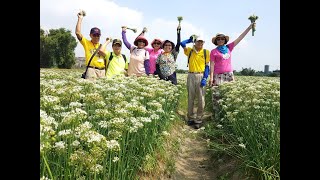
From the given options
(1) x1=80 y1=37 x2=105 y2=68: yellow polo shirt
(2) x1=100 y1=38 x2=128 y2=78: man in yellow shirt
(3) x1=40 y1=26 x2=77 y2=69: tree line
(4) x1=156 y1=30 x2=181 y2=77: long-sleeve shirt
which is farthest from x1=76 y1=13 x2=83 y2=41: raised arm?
(3) x1=40 y1=26 x2=77 y2=69: tree line

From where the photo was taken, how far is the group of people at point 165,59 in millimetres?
8781

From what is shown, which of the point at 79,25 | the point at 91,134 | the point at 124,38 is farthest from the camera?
the point at 124,38

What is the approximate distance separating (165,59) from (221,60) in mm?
1880

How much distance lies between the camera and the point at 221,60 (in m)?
9.62

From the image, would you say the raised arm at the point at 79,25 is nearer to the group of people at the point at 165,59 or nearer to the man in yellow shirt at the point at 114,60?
the group of people at the point at 165,59

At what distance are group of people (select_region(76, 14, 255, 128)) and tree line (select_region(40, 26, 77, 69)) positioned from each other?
136 feet

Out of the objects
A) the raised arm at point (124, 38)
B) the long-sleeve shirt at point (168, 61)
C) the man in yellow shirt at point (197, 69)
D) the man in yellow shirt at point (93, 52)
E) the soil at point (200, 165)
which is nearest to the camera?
the soil at point (200, 165)

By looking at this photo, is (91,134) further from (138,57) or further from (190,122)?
(190,122)

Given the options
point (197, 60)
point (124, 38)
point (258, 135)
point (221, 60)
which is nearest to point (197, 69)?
point (197, 60)

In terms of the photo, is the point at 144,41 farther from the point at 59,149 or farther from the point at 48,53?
the point at 48,53

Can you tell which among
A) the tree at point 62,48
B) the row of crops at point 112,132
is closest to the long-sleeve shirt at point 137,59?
the row of crops at point 112,132

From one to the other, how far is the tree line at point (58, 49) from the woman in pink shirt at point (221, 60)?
1691 inches

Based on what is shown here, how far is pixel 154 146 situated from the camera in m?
6.07
